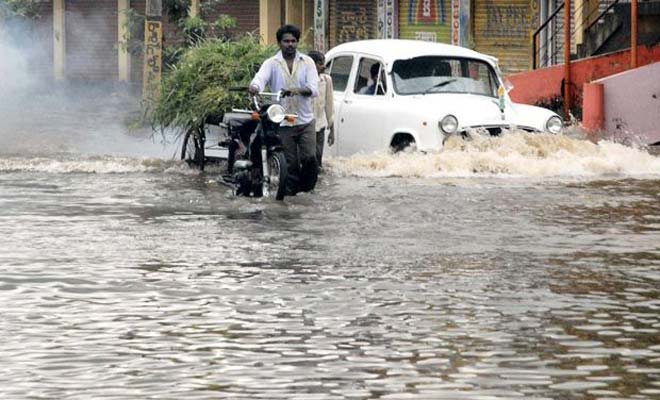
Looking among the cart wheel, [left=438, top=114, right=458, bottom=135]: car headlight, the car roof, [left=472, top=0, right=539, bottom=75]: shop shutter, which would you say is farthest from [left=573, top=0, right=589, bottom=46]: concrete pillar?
[left=438, top=114, right=458, bottom=135]: car headlight

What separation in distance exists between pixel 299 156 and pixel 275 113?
708 millimetres

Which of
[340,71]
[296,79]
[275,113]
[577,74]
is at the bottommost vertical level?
[275,113]

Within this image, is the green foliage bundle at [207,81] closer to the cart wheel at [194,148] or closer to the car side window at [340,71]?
the cart wheel at [194,148]

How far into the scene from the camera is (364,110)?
20.2 metres

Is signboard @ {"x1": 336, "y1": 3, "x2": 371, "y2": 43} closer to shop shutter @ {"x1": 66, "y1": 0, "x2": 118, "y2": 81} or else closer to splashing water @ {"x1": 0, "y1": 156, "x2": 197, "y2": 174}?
shop shutter @ {"x1": 66, "y1": 0, "x2": 118, "y2": 81}

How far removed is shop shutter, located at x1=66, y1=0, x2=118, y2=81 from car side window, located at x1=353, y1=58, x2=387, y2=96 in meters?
30.4

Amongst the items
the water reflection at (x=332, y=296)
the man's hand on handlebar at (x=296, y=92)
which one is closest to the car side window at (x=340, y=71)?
the man's hand on handlebar at (x=296, y=92)

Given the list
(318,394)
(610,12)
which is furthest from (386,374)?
(610,12)

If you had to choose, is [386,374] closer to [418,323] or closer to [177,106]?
[418,323]

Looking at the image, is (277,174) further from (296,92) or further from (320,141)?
(320,141)

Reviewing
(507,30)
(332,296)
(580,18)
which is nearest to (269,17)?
(507,30)

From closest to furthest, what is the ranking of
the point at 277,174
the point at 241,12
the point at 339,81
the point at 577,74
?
the point at 277,174 < the point at 339,81 < the point at 577,74 < the point at 241,12

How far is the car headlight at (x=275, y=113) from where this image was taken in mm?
16703

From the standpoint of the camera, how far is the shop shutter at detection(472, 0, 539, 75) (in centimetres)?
3853
